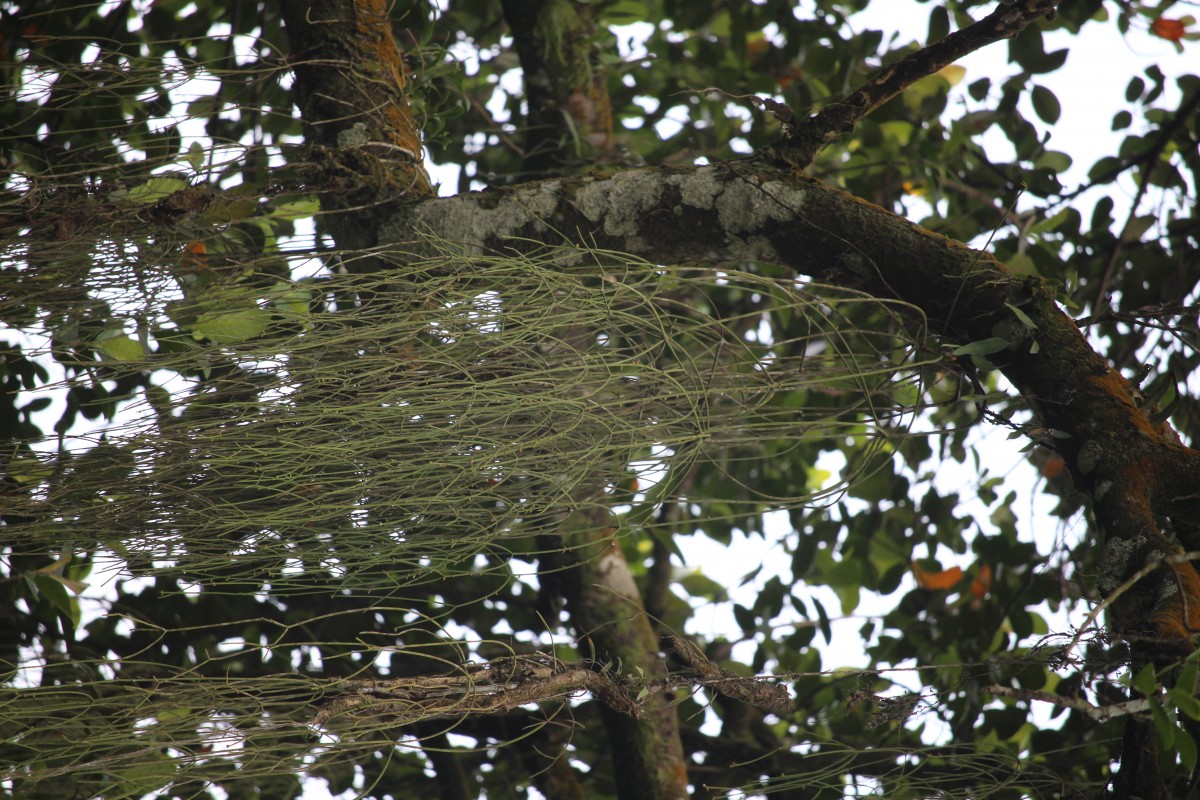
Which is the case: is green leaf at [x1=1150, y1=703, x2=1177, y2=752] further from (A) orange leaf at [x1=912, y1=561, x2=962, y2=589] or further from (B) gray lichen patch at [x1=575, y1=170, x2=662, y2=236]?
(A) orange leaf at [x1=912, y1=561, x2=962, y2=589]

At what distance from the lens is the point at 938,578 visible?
1.79 m

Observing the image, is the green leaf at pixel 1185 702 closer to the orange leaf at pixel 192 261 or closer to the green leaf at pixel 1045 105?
the orange leaf at pixel 192 261

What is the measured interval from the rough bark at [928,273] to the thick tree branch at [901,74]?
0.12ft

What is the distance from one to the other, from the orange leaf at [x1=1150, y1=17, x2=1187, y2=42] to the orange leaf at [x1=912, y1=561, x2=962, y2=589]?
114 centimetres

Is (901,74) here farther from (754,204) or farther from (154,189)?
(154,189)

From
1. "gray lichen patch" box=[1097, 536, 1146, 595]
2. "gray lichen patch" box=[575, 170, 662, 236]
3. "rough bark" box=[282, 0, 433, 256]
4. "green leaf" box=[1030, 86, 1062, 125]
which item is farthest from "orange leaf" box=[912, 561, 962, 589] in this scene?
"rough bark" box=[282, 0, 433, 256]

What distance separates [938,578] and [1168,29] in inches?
46.6

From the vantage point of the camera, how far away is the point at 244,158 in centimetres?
103

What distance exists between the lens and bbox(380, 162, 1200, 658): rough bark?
83cm

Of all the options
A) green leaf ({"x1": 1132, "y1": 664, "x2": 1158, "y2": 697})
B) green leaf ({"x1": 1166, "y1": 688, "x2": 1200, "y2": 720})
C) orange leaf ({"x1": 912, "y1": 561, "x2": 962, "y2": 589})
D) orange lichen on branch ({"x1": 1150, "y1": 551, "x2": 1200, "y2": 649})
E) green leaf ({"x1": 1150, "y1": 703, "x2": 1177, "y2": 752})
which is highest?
orange leaf ({"x1": 912, "y1": 561, "x2": 962, "y2": 589})

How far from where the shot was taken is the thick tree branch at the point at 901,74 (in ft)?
3.03

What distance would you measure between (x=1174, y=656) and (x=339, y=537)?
2.55ft

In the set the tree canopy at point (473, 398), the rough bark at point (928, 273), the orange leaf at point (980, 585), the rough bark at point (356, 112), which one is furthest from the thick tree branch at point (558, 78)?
the orange leaf at point (980, 585)

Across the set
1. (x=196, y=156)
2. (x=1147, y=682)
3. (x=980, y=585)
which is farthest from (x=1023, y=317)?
(x=980, y=585)
